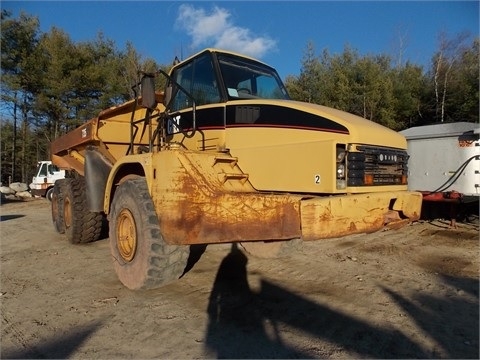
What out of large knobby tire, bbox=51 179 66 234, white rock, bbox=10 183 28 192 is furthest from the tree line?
large knobby tire, bbox=51 179 66 234

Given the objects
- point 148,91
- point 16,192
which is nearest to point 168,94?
point 148,91

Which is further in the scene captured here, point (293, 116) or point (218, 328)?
point (293, 116)

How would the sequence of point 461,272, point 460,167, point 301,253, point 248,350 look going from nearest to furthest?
point 248,350 → point 461,272 → point 301,253 → point 460,167

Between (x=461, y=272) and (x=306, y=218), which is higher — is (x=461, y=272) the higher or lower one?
the lower one

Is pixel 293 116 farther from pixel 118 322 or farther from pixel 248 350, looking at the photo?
pixel 118 322

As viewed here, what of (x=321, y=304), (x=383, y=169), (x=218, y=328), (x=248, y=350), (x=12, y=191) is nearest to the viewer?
(x=248, y=350)

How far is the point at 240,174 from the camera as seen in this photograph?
14.1 feet

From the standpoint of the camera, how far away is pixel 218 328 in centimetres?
366

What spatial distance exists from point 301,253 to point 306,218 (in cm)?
283

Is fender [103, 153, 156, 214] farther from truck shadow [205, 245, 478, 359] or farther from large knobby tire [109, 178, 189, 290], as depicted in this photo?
truck shadow [205, 245, 478, 359]

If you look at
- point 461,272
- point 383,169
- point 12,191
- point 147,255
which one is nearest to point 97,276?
point 147,255

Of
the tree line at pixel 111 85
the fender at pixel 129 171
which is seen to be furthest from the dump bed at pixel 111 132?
the tree line at pixel 111 85

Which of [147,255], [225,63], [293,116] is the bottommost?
[147,255]

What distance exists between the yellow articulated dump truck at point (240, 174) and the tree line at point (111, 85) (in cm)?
1635
